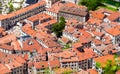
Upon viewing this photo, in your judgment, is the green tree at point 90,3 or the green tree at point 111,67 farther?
the green tree at point 90,3

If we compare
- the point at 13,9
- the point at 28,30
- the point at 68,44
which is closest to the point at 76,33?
the point at 68,44

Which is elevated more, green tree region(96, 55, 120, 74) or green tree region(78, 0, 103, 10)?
green tree region(78, 0, 103, 10)

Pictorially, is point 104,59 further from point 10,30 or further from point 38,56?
point 10,30

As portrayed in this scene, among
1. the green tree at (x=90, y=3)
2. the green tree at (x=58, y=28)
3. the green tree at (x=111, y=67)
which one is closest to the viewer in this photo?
the green tree at (x=111, y=67)

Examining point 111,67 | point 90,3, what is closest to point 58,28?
point 90,3

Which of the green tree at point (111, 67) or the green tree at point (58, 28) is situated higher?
the green tree at point (58, 28)

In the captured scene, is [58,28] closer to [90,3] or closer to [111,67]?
[90,3]

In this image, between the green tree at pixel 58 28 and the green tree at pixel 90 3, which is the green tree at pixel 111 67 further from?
A: the green tree at pixel 90 3

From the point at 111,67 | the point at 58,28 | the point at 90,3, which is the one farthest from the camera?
the point at 90,3

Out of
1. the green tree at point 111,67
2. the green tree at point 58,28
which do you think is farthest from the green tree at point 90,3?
the green tree at point 111,67

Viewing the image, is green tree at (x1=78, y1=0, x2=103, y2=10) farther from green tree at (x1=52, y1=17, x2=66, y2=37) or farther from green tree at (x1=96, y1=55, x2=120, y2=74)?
green tree at (x1=96, y1=55, x2=120, y2=74)

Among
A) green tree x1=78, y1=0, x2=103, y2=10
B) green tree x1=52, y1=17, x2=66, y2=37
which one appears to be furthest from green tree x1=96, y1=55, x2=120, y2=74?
green tree x1=78, y1=0, x2=103, y2=10
